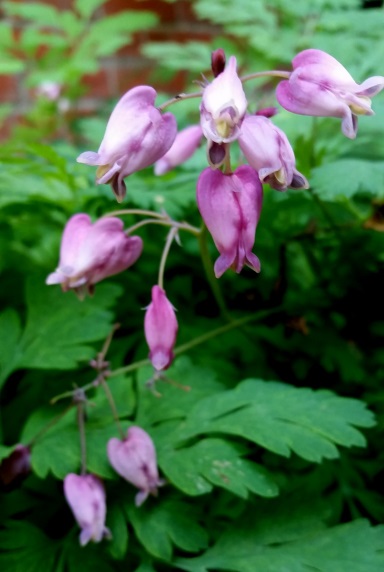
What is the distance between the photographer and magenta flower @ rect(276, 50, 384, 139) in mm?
584

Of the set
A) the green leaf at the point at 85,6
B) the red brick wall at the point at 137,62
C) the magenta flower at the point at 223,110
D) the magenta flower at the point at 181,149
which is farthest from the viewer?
the red brick wall at the point at 137,62

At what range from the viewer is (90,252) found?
2.43 feet

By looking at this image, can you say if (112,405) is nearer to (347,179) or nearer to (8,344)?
(8,344)

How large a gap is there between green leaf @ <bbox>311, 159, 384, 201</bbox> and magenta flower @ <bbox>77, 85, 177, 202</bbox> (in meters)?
0.24

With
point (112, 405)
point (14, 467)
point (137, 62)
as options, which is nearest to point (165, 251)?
point (112, 405)

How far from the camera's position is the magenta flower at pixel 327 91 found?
58cm

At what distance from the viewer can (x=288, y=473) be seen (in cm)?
86

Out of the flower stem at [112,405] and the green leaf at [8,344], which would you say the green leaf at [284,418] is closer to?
the flower stem at [112,405]

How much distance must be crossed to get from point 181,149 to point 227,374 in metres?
0.31

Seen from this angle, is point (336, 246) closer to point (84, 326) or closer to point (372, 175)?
point (372, 175)

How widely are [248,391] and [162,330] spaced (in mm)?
144

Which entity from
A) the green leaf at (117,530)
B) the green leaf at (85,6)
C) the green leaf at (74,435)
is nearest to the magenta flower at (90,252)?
the green leaf at (74,435)

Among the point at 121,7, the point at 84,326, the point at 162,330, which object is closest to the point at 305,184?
the point at 162,330

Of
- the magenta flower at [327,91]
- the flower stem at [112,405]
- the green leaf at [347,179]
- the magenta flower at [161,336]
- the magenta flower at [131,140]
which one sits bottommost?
the flower stem at [112,405]
